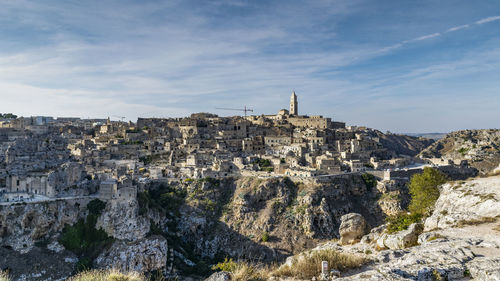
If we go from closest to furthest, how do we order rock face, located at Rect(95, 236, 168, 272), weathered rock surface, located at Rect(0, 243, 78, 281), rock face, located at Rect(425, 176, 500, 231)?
rock face, located at Rect(425, 176, 500, 231), weathered rock surface, located at Rect(0, 243, 78, 281), rock face, located at Rect(95, 236, 168, 272)

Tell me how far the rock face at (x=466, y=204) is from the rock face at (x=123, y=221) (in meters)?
25.7

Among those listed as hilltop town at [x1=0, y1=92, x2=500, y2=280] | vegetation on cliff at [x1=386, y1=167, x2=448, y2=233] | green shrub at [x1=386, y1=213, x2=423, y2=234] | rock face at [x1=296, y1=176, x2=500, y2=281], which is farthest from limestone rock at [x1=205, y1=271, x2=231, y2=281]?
hilltop town at [x1=0, y1=92, x2=500, y2=280]

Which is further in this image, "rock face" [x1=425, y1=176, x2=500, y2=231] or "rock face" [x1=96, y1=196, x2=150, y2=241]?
"rock face" [x1=96, y1=196, x2=150, y2=241]

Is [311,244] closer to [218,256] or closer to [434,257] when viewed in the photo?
[218,256]

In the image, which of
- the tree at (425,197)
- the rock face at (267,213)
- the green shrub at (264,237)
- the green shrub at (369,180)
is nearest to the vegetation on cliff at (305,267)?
the tree at (425,197)

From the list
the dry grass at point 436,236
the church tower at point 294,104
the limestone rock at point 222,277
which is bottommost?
the limestone rock at point 222,277

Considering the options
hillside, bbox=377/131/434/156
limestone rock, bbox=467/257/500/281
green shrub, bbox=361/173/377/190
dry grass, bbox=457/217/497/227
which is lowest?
green shrub, bbox=361/173/377/190

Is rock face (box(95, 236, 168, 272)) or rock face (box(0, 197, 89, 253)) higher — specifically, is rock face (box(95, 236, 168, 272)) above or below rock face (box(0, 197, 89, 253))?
below

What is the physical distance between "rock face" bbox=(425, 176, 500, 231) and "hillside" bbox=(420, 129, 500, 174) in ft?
113

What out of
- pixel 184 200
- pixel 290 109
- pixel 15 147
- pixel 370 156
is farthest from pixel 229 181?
pixel 290 109

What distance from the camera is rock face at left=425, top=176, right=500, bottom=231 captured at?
12570 millimetres

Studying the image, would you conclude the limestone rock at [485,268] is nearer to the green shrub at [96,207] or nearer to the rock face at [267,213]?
the rock face at [267,213]

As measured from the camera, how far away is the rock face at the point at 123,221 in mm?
31359

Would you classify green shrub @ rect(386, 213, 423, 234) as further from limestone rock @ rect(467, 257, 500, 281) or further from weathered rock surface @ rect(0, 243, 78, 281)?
weathered rock surface @ rect(0, 243, 78, 281)
